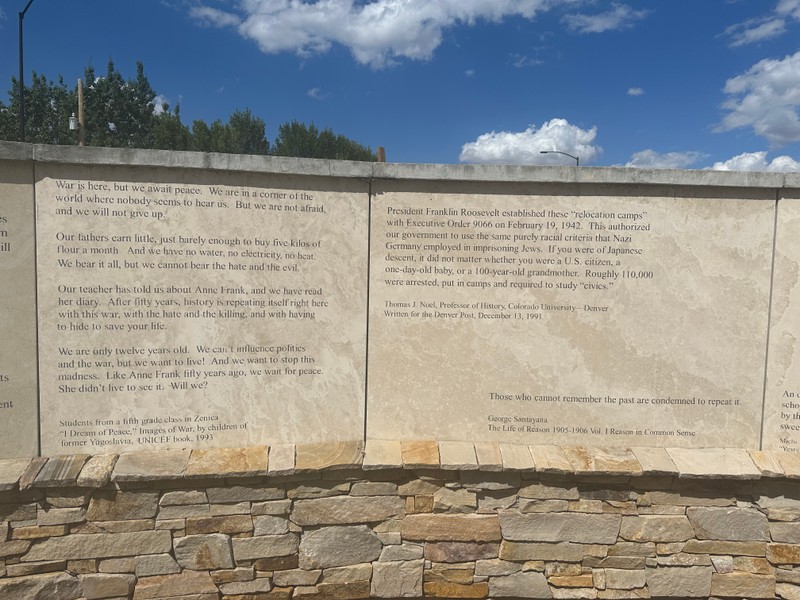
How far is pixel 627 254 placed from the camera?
3.43 m

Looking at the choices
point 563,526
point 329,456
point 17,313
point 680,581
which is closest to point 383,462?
point 329,456

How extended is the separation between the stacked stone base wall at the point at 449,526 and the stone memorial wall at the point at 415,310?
24 centimetres

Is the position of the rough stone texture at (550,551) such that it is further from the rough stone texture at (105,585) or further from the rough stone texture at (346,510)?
the rough stone texture at (105,585)

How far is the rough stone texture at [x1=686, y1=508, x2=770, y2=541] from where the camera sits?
330cm

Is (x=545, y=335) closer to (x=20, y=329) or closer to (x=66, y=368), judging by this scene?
(x=66, y=368)

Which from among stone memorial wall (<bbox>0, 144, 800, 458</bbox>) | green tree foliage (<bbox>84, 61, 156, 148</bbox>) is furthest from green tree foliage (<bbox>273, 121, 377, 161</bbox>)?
stone memorial wall (<bbox>0, 144, 800, 458</bbox>)

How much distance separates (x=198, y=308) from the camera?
10.9ft

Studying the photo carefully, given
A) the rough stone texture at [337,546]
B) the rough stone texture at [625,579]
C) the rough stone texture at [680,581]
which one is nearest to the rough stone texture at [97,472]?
the rough stone texture at [337,546]

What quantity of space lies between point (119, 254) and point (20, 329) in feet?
2.40

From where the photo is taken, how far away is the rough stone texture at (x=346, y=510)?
3271mm

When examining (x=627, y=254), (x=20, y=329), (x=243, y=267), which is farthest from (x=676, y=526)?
(x=20, y=329)

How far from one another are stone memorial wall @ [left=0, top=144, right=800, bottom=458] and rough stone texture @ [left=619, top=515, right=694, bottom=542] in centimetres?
48

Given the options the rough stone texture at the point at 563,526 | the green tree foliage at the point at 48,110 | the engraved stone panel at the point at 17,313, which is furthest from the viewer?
the green tree foliage at the point at 48,110

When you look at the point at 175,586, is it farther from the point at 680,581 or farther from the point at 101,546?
the point at 680,581
